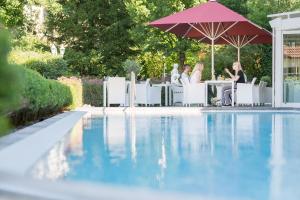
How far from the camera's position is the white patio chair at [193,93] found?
51.9 ft

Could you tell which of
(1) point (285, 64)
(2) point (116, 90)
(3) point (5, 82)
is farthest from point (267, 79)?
(3) point (5, 82)

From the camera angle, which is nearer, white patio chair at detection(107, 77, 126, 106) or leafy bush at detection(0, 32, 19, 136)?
leafy bush at detection(0, 32, 19, 136)

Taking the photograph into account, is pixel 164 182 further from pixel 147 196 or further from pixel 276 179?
pixel 147 196

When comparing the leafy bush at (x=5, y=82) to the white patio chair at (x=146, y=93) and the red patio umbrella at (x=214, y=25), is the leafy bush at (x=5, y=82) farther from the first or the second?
the white patio chair at (x=146, y=93)

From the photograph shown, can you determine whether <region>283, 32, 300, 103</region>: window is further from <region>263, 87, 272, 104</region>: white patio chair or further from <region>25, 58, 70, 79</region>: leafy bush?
<region>25, 58, 70, 79</region>: leafy bush

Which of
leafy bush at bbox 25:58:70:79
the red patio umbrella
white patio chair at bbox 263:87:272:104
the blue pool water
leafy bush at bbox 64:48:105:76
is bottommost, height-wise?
the blue pool water

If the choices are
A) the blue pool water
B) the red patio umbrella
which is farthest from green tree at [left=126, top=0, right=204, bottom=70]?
the blue pool water

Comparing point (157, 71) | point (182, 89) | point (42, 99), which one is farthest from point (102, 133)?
point (157, 71)

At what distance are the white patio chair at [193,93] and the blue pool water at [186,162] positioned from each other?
23.2 feet

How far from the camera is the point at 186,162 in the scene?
5270mm

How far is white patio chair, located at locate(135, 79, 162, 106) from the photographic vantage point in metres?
16.8

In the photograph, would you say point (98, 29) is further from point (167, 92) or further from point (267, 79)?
point (267, 79)

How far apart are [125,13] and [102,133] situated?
16.3m

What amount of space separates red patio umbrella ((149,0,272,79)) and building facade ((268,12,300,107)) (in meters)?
0.70
